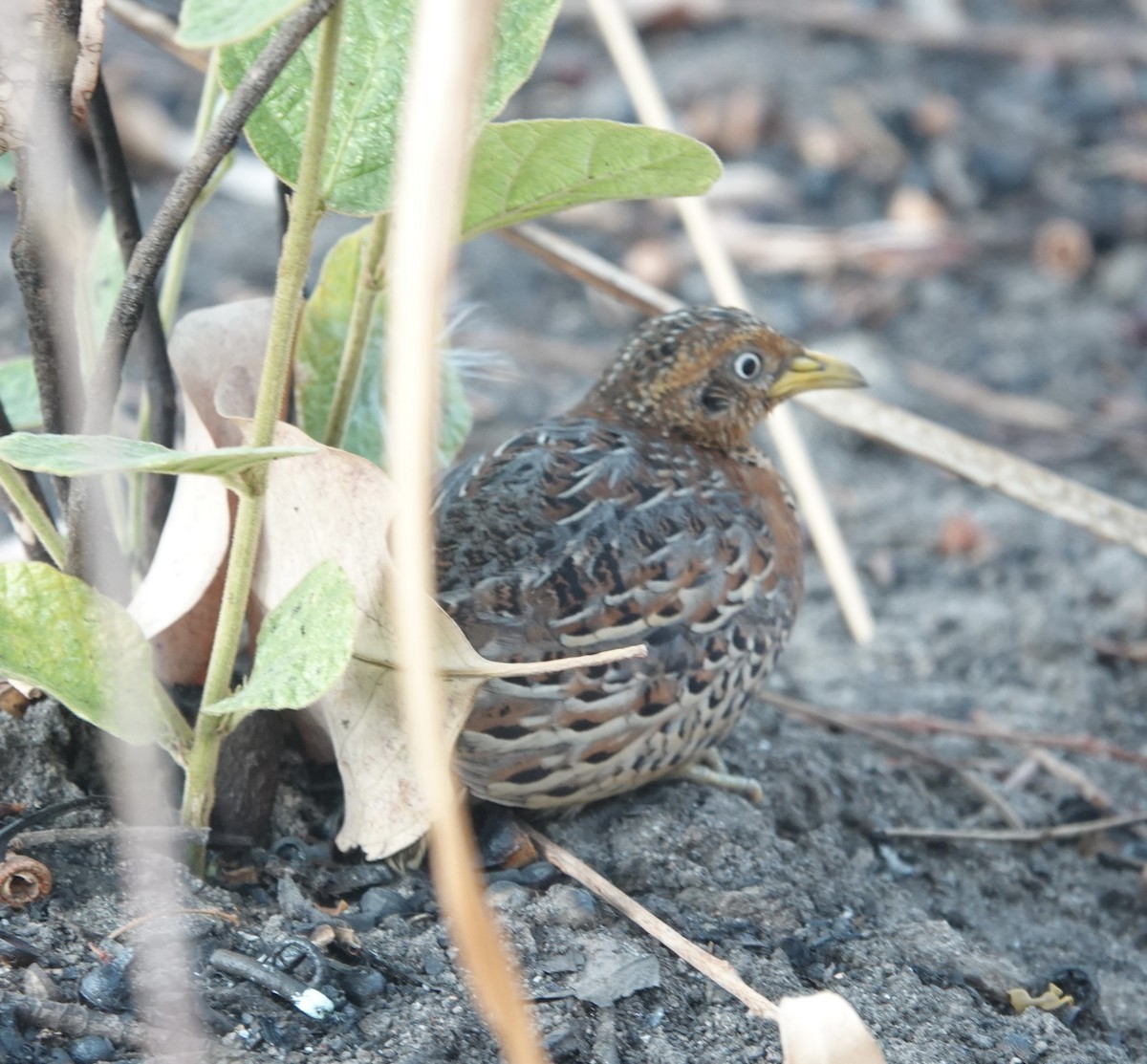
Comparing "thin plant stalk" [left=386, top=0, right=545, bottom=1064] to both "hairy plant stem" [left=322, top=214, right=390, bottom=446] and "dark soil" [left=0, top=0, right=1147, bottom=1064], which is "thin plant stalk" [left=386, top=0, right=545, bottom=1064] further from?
"hairy plant stem" [left=322, top=214, right=390, bottom=446]

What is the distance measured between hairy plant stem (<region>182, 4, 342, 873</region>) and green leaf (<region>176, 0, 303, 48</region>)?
23cm

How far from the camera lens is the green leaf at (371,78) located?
1.99 meters

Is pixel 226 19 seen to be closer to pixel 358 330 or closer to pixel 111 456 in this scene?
pixel 111 456

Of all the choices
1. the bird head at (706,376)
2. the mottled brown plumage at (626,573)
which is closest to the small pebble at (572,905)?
the mottled brown plumage at (626,573)

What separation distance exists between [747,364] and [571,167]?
0.99 metres

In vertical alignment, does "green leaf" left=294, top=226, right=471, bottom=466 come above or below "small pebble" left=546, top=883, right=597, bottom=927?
above

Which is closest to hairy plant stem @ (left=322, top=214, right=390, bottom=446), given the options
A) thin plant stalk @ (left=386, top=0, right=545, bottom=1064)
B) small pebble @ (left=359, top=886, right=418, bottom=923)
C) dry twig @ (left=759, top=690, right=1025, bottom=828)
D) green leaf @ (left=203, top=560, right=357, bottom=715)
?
green leaf @ (left=203, top=560, right=357, bottom=715)

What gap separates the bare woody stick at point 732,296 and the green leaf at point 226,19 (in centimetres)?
229

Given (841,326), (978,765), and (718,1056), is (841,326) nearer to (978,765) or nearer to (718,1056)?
(978,765)

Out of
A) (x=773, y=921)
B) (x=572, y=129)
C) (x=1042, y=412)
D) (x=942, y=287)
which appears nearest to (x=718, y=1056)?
(x=773, y=921)

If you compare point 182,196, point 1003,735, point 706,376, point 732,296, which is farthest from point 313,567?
point 732,296

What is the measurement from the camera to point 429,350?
4.15 ft

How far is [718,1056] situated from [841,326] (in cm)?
380

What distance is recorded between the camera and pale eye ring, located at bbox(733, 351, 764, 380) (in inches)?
120
